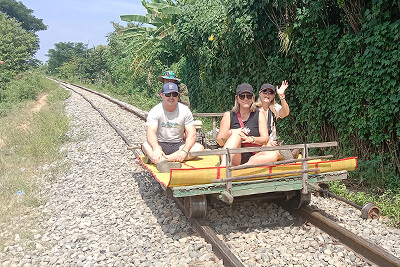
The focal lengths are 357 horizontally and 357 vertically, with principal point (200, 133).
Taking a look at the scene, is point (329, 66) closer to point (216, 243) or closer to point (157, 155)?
point (157, 155)

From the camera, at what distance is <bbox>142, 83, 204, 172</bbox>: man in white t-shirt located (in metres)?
5.32

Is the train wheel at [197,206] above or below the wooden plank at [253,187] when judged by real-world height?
below

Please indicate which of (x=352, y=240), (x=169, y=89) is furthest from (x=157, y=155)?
(x=352, y=240)

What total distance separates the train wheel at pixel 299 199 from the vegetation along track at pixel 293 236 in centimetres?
9

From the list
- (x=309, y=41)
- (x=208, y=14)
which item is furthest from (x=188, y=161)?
(x=208, y=14)

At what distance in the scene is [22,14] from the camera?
8606cm

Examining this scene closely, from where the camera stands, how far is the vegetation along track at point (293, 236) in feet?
12.3

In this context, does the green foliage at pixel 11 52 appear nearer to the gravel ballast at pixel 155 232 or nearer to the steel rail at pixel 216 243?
→ the gravel ballast at pixel 155 232

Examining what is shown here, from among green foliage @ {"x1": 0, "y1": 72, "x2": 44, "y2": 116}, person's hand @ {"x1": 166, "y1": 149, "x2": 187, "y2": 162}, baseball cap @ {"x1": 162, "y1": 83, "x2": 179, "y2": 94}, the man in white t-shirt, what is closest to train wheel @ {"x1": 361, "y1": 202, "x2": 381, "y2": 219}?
the man in white t-shirt

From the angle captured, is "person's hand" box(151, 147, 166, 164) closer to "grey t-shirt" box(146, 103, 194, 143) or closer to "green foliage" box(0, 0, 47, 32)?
"grey t-shirt" box(146, 103, 194, 143)

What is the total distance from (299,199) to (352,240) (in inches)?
40.2

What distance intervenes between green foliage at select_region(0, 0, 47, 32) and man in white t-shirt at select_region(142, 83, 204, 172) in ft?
286

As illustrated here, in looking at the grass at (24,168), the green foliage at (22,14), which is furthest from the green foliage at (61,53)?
the grass at (24,168)

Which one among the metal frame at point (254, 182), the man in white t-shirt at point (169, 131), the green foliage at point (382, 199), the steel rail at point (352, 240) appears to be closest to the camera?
the steel rail at point (352, 240)
